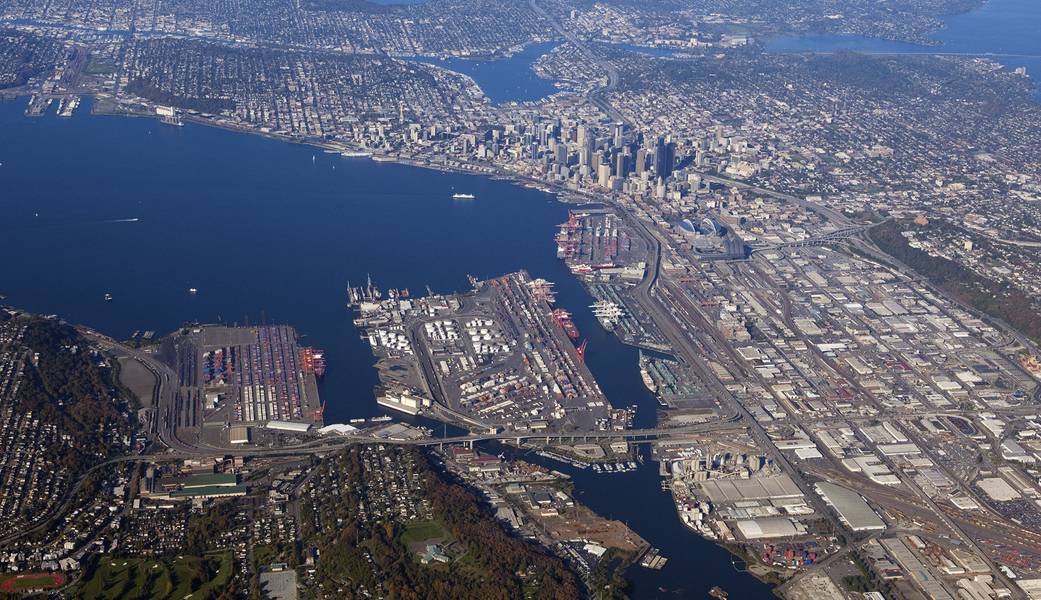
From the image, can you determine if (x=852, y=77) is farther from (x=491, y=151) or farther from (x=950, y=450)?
(x=950, y=450)

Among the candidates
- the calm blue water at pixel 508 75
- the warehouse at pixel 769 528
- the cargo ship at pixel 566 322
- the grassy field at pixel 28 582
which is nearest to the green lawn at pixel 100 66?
the calm blue water at pixel 508 75

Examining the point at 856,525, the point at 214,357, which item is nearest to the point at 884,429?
the point at 856,525

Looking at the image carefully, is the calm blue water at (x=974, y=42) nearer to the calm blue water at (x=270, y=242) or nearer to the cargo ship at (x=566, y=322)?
the calm blue water at (x=270, y=242)

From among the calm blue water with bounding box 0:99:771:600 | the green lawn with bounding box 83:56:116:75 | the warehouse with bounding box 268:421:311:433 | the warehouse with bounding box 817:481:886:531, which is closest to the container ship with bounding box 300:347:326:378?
the calm blue water with bounding box 0:99:771:600

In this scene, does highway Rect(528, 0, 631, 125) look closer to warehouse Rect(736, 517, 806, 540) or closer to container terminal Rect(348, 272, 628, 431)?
container terminal Rect(348, 272, 628, 431)

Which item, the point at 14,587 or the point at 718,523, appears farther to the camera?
the point at 718,523

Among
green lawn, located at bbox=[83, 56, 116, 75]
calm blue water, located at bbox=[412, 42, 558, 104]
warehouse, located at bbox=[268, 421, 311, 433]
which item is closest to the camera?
warehouse, located at bbox=[268, 421, 311, 433]

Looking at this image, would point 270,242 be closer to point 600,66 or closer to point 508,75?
point 508,75
